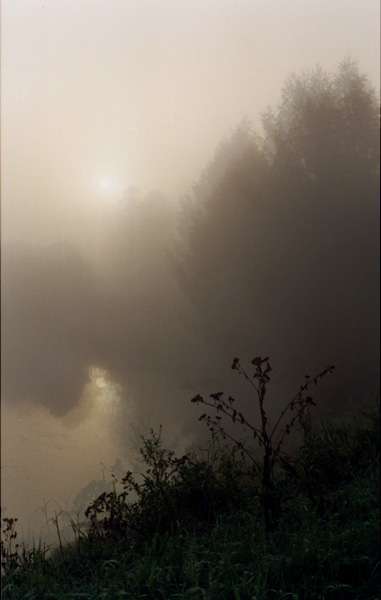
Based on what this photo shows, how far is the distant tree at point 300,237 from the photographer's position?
3.25m

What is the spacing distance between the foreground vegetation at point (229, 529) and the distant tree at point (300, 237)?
0.49m

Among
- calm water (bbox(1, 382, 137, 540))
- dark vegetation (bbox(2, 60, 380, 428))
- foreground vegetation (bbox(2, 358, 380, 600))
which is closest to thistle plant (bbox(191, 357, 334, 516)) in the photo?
foreground vegetation (bbox(2, 358, 380, 600))

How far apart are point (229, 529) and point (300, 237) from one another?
2212mm

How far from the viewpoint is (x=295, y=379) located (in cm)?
317

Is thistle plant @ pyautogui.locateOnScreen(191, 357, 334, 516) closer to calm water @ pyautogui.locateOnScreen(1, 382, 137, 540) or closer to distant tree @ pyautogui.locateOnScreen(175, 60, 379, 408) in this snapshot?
distant tree @ pyautogui.locateOnScreen(175, 60, 379, 408)

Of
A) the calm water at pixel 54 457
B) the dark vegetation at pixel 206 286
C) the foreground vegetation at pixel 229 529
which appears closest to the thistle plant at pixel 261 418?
the foreground vegetation at pixel 229 529

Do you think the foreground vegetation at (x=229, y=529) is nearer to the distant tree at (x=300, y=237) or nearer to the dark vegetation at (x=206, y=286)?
the dark vegetation at (x=206, y=286)

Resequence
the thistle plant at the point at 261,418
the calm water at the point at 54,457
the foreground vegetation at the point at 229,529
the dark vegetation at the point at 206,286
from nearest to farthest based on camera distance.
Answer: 1. the foreground vegetation at the point at 229,529
2. the thistle plant at the point at 261,418
3. the calm water at the point at 54,457
4. the dark vegetation at the point at 206,286

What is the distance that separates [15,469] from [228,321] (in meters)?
1.62

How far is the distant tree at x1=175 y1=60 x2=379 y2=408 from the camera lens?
3.25 metres

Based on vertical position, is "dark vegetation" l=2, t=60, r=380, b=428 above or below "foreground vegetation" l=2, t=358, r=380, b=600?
above

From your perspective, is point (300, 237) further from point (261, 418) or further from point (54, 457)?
point (54, 457)

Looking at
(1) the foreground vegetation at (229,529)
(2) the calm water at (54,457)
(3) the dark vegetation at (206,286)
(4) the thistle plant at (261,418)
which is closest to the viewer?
(1) the foreground vegetation at (229,529)

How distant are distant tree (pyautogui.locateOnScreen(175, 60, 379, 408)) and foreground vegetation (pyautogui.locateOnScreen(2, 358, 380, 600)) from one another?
1.62 ft
